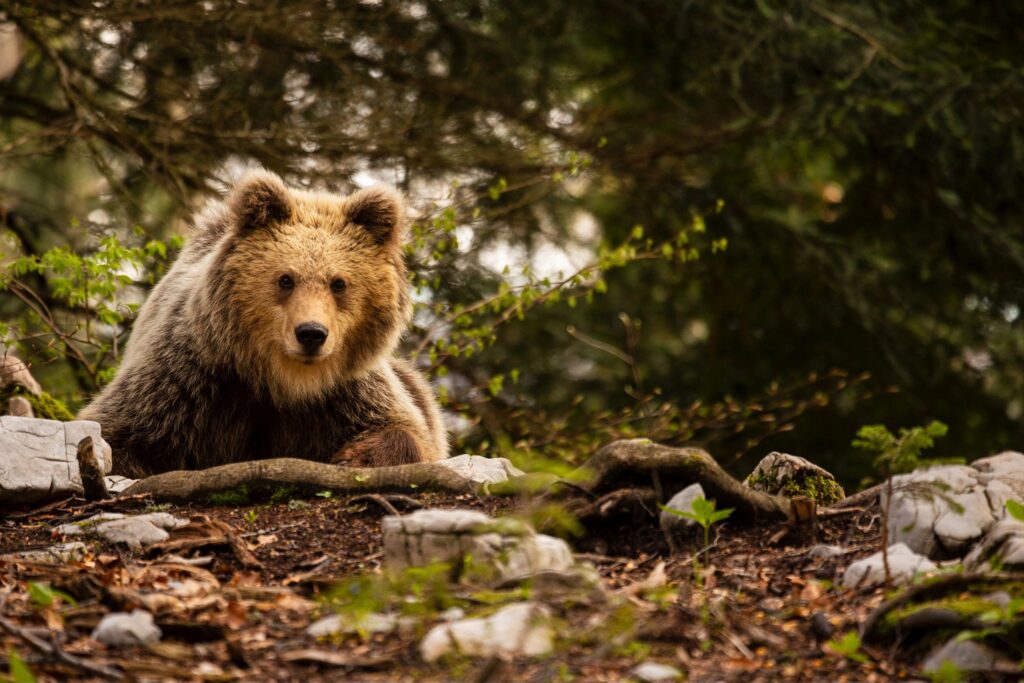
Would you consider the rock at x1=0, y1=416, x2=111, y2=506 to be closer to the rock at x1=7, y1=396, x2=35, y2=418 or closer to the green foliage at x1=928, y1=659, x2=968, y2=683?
the rock at x1=7, y1=396, x2=35, y2=418

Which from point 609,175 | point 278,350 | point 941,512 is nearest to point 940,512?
point 941,512

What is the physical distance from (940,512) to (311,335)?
2.90 metres

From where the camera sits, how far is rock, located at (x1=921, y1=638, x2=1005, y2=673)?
329 cm

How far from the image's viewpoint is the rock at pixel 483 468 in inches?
207

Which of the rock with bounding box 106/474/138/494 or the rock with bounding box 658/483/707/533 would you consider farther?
the rock with bounding box 106/474/138/494

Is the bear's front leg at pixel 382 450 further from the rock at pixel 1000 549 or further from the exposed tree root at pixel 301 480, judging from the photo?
the rock at pixel 1000 549

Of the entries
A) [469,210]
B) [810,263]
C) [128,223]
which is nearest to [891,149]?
[810,263]

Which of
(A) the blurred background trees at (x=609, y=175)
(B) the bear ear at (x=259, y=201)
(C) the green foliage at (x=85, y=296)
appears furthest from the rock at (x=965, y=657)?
(C) the green foliage at (x=85, y=296)

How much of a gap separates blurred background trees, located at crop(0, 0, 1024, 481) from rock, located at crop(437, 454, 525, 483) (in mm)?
2108

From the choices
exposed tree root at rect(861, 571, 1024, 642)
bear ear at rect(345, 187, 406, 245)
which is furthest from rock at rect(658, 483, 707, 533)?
bear ear at rect(345, 187, 406, 245)

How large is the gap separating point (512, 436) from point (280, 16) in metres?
3.39

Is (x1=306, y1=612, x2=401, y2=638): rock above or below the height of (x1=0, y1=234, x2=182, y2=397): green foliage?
below

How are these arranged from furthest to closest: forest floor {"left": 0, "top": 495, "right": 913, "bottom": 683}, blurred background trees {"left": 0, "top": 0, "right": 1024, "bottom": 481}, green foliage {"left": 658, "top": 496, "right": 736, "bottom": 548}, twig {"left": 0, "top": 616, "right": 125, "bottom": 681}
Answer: blurred background trees {"left": 0, "top": 0, "right": 1024, "bottom": 481}, green foliage {"left": 658, "top": 496, "right": 736, "bottom": 548}, forest floor {"left": 0, "top": 495, "right": 913, "bottom": 683}, twig {"left": 0, "top": 616, "right": 125, "bottom": 681}

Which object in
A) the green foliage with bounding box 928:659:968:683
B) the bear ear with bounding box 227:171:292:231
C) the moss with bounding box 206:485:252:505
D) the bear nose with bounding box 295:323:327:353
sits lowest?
the green foliage with bounding box 928:659:968:683
